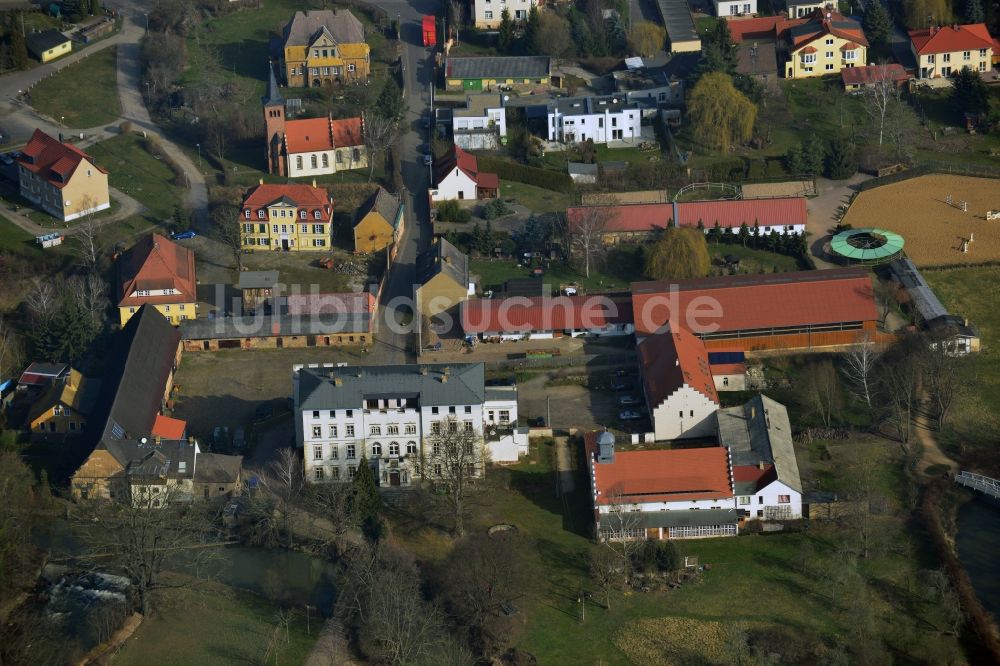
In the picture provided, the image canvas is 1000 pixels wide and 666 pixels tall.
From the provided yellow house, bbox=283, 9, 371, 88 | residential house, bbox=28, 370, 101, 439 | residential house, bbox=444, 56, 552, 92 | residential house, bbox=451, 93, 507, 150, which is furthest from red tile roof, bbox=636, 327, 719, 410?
yellow house, bbox=283, 9, 371, 88

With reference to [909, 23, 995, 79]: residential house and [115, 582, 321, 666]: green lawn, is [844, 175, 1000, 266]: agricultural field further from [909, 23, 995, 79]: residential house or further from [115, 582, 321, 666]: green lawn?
[115, 582, 321, 666]: green lawn

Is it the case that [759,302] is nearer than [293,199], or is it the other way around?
[759,302]

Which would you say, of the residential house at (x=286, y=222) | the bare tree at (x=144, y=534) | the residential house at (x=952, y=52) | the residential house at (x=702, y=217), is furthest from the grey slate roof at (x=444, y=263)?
the residential house at (x=952, y=52)

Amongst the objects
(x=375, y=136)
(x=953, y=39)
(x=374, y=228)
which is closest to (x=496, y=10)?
(x=375, y=136)

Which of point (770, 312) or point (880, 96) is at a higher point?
point (880, 96)

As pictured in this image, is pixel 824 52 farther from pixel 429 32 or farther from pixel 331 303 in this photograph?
pixel 331 303
